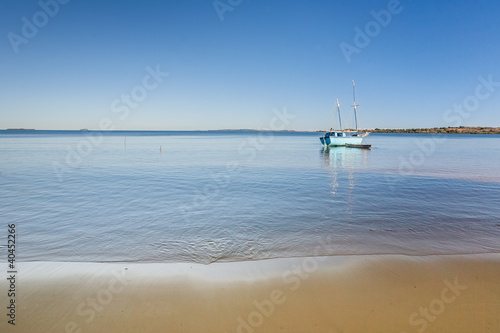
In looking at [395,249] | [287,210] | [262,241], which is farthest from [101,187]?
[395,249]

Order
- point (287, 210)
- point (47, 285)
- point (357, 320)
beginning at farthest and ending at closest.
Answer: point (287, 210) → point (47, 285) → point (357, 320)

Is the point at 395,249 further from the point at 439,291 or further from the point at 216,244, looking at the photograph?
the point at 216,244

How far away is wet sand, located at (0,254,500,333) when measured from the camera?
5062 mm

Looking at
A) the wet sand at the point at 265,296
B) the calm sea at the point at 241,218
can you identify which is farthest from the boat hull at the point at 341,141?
the wet sand at the point at 265,296

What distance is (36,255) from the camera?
8.25m

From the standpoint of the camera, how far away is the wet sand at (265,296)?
5.06 meters

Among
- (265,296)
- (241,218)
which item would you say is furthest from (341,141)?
(265,296)

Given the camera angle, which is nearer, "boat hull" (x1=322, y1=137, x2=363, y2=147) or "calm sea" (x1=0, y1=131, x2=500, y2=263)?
"calm sea" (x1=0, y1=131, x2=500, y2=263)

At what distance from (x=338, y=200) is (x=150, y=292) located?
1198 centimetres

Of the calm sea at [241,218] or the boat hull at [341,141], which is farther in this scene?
the boat hull at [341,141]

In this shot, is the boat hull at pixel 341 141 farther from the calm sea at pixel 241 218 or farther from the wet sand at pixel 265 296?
the wet sand at pixel 265 296

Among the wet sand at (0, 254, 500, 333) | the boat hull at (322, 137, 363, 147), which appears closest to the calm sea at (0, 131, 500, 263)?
the wet sand at (0, 254, 500, 333)

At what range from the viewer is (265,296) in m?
5.98

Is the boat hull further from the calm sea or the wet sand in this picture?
the wet sand
